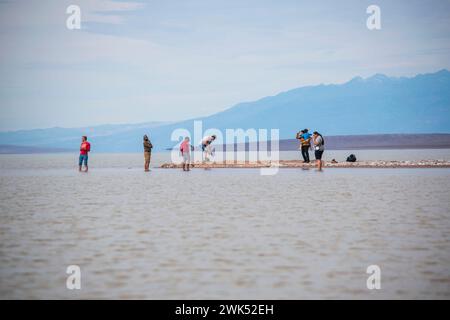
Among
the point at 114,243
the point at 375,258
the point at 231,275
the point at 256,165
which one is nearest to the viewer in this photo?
the point at 231,275

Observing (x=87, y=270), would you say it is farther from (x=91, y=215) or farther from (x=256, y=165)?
(x=256, y=165)

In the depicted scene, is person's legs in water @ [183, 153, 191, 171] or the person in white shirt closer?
person's legs in water @ [183, 153, 191, 171]

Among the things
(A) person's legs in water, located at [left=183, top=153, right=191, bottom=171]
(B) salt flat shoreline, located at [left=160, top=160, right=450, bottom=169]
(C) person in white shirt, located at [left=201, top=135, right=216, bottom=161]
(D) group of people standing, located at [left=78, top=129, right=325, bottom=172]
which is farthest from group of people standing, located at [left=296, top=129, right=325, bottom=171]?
(A) person's legs in water, located at [left=183, top=153, right=191, bottom=171]

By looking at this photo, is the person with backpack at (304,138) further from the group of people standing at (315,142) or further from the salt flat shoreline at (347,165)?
the salt flat shoreline at (347,165)

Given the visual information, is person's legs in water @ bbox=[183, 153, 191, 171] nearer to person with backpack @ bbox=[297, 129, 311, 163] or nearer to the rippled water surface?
person with backpack @ bbox=[297, 129, 311, 163]

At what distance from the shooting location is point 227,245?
11375 mm

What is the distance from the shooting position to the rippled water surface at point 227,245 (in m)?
8.56

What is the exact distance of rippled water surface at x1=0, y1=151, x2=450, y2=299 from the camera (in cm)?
856

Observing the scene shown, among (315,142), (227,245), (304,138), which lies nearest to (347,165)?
(304,138)

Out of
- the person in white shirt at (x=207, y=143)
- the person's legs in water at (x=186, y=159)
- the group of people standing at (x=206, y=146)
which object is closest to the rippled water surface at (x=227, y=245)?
the group of people standing at (x=206, y=146)

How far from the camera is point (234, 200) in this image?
19.5 meters

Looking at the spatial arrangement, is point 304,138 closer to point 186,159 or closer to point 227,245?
point 186,159

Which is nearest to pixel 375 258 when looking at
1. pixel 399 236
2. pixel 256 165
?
pixel 399 236
